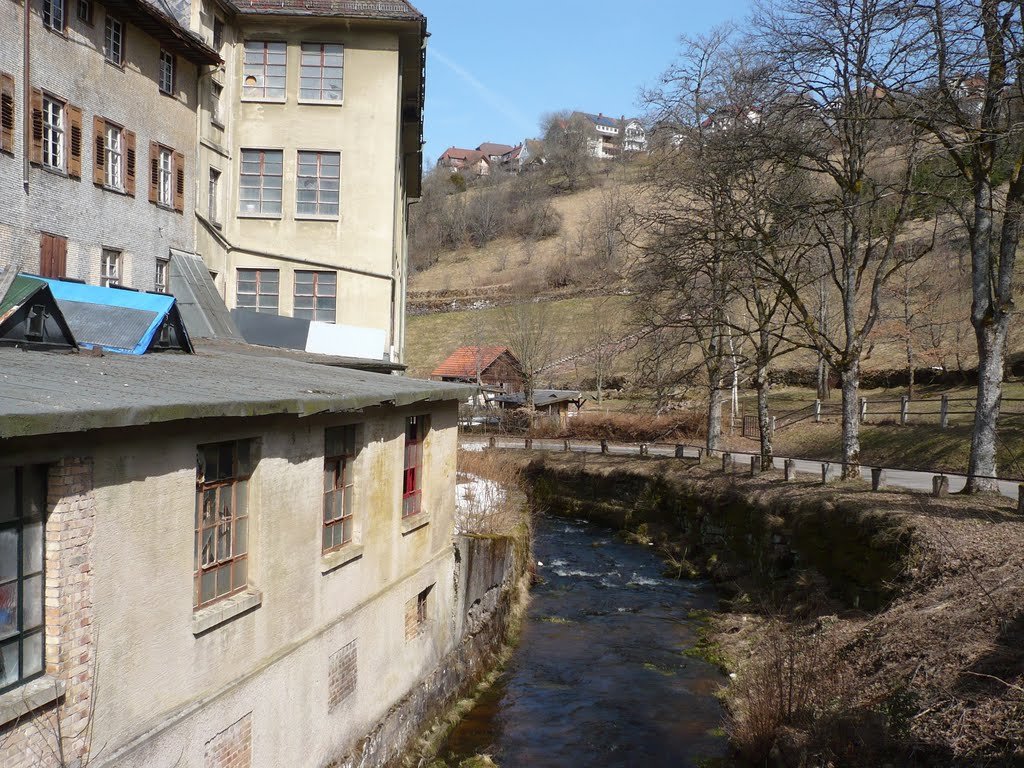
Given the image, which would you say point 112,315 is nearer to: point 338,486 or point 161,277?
point 338,486

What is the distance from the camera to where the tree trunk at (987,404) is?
16.9 m

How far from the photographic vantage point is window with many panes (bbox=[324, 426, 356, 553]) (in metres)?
10.4

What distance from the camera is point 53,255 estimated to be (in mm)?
17125

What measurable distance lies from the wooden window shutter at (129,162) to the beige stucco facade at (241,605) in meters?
10.2

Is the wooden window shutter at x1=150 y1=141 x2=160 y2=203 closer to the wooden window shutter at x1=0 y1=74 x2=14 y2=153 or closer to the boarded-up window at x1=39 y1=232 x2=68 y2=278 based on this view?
the boarded-up window at x1=39 y1=232 x2=68 y2=278

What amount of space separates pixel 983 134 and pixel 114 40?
17183 millimetres

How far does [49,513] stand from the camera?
601cm

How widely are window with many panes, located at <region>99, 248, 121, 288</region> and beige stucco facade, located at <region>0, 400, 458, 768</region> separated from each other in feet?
31.4

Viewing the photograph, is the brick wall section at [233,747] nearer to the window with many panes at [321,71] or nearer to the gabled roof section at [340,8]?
the window with many panes at [321,71]

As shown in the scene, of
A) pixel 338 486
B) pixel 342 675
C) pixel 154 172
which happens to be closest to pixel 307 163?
pixel 154 172

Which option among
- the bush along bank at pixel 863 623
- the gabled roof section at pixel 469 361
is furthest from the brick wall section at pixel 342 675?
the gabled roof section at pixel 469 361

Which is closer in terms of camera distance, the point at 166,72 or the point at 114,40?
the point at 114,40

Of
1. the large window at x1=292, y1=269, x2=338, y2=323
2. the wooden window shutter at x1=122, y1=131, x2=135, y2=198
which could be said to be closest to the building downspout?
the wooden window shutter at x1=122, y1=131, x2=135, y2=198

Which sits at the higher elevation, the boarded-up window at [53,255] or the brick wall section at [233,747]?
the boarded-up window at [53,255]
